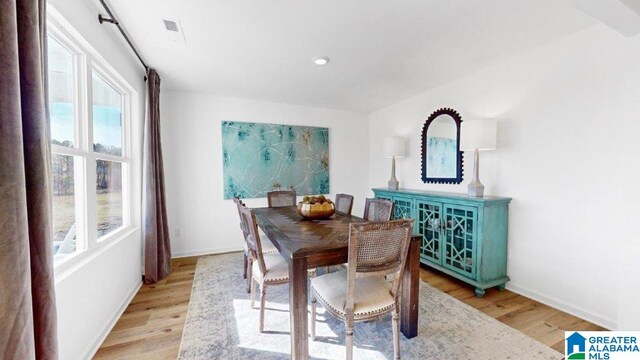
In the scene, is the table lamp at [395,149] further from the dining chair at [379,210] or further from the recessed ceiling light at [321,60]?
the recessed ceiling light at [321,60]

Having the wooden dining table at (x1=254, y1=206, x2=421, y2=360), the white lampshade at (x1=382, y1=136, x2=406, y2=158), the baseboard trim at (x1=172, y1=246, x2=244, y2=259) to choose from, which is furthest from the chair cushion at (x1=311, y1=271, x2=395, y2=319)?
the baseboard trim at (x1=172, y1=246, x2=244, y2=259)

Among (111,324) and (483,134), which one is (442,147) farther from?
(111,324)

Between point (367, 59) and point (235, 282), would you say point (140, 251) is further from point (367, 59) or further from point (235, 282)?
point (367, 59)

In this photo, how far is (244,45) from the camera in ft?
7.48

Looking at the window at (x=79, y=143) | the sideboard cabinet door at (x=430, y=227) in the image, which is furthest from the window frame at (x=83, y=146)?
the sideboard cabinet door at (x=430, y=227)

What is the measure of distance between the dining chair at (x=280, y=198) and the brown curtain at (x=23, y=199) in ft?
8.29

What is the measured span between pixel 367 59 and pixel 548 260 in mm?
2538

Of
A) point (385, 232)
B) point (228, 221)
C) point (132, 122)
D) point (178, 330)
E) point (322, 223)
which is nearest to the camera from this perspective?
point (385, 232)

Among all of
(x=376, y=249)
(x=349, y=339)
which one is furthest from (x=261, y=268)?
(x=376, y=249)

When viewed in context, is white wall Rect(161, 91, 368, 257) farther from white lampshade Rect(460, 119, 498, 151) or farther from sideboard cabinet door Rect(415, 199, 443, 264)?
white lampshade Rect(460, 119, 498, 151)

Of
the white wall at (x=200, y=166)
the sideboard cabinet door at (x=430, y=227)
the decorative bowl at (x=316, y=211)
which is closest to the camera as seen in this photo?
the decorative bowl at (x=316, y=211)

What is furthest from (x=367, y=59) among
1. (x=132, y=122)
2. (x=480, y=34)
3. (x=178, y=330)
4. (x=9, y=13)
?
(x=178, y=330)

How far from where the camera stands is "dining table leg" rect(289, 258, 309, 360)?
1.44 metres

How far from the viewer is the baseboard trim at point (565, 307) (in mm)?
1983
